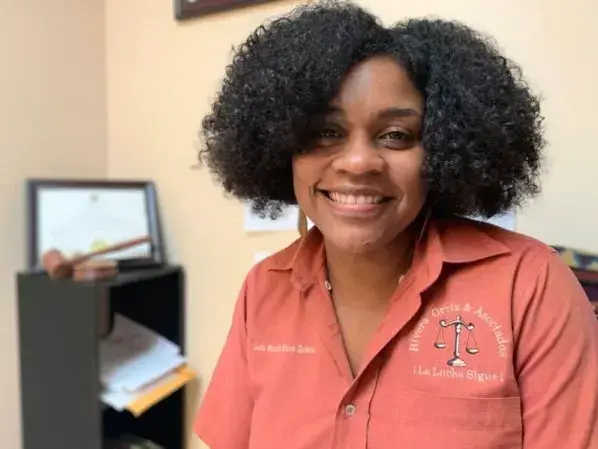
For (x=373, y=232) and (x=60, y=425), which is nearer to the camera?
(x=373, y=232)

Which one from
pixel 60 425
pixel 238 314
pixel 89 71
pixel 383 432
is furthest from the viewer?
pixel 89 71

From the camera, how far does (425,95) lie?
2.89 feet

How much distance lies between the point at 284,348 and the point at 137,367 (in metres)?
0.89

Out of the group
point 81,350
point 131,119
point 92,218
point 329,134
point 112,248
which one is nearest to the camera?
point 329,134

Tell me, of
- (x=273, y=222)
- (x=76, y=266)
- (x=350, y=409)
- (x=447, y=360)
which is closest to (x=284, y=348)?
(x=350, y=409)

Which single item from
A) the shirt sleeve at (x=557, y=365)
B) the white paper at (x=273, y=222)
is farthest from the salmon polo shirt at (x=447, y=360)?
the white paper at (x=273, y=222)

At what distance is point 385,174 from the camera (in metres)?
0.87

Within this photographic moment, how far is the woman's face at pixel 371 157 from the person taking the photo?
0.85 meters

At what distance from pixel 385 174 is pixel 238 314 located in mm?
393

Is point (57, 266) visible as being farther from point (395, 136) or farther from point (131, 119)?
point (395, 136)

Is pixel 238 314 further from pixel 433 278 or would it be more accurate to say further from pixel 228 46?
pixel 228 46

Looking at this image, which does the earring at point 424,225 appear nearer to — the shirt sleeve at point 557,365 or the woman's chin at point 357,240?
the woman's chin at point 357,240

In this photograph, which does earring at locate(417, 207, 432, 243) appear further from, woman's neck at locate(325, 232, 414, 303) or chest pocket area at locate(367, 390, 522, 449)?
chest pocket area at locate(367, 390, 522, 449)

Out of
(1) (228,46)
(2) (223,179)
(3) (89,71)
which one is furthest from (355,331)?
(3) (89,71)
